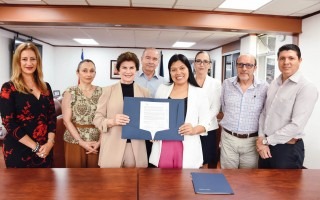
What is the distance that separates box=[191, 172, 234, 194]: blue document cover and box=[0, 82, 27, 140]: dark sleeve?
125cm

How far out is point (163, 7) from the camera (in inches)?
200

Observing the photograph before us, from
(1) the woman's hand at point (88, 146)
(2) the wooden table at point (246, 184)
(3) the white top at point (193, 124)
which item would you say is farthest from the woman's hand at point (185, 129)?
(1) the woman's hand at point (88, 146)

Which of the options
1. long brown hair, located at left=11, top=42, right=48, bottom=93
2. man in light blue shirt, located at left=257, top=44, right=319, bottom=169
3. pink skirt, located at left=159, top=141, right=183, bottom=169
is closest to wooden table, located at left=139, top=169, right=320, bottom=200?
pink skirt, located at left=159, top=141, right=183, bottom=169

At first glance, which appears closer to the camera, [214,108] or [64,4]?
[214,108]

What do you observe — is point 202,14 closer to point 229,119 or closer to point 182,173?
point 229,119

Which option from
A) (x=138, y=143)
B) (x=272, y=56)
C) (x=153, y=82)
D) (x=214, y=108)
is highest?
(x=272, y=56)

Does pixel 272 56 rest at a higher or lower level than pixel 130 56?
higher

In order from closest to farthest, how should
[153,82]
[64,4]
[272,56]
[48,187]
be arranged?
[48,187] < [153,82] < [64,4] < [272,56]

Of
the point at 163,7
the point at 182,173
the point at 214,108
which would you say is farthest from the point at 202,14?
the point at 182,173

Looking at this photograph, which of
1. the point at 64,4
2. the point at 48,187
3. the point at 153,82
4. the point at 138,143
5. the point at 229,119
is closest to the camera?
the point at 48,187

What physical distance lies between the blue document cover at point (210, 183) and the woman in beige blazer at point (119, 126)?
0.50m

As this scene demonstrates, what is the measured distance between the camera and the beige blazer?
2004mm

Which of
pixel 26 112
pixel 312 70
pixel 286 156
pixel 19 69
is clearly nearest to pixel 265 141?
pixel 286 156

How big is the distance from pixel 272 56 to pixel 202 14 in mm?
2506
